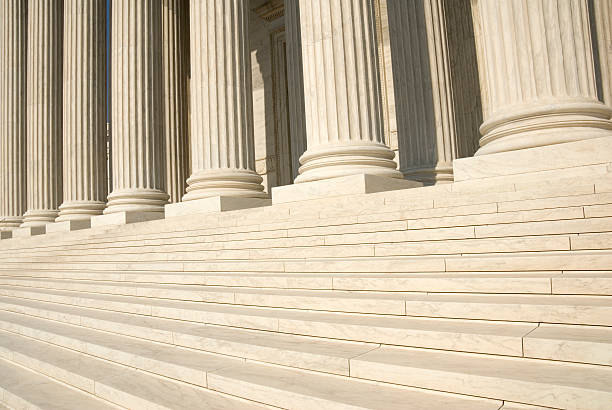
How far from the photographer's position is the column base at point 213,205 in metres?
27.0

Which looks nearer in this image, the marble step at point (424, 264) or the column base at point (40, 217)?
the marble step at point (424, 264)

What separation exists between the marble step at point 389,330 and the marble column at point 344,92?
10402mm

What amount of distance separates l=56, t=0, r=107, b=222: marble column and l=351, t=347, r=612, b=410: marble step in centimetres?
3887

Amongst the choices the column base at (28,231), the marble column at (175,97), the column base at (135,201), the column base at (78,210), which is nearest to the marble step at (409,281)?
the column base at (135,201)

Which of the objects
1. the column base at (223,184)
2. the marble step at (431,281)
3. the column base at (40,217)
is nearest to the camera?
the marble step at (431,281)

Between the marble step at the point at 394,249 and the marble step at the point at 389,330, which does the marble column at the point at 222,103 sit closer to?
the marble step at the point at 394,249

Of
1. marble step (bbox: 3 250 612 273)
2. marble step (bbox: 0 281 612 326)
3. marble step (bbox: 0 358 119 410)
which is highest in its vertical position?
marble step (bbox: 3 250 612 273)

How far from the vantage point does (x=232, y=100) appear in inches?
1158

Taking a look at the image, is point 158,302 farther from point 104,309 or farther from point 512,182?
point 512,182

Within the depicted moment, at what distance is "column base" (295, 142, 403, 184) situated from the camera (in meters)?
21.0

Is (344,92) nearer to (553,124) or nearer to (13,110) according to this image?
(553,124)

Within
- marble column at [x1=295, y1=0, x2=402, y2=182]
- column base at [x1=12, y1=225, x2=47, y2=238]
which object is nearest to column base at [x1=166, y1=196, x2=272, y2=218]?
marble column at [x1=295, y1=0, x2=402, y2=182]

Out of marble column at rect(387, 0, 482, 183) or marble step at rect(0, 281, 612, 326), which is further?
marble column at rect(387, 0, 482, 183)

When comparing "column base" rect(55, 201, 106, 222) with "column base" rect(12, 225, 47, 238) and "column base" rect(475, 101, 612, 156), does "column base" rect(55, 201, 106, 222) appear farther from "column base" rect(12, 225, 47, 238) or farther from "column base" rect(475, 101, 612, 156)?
"column base" rect(475, 101, 612, 156)
